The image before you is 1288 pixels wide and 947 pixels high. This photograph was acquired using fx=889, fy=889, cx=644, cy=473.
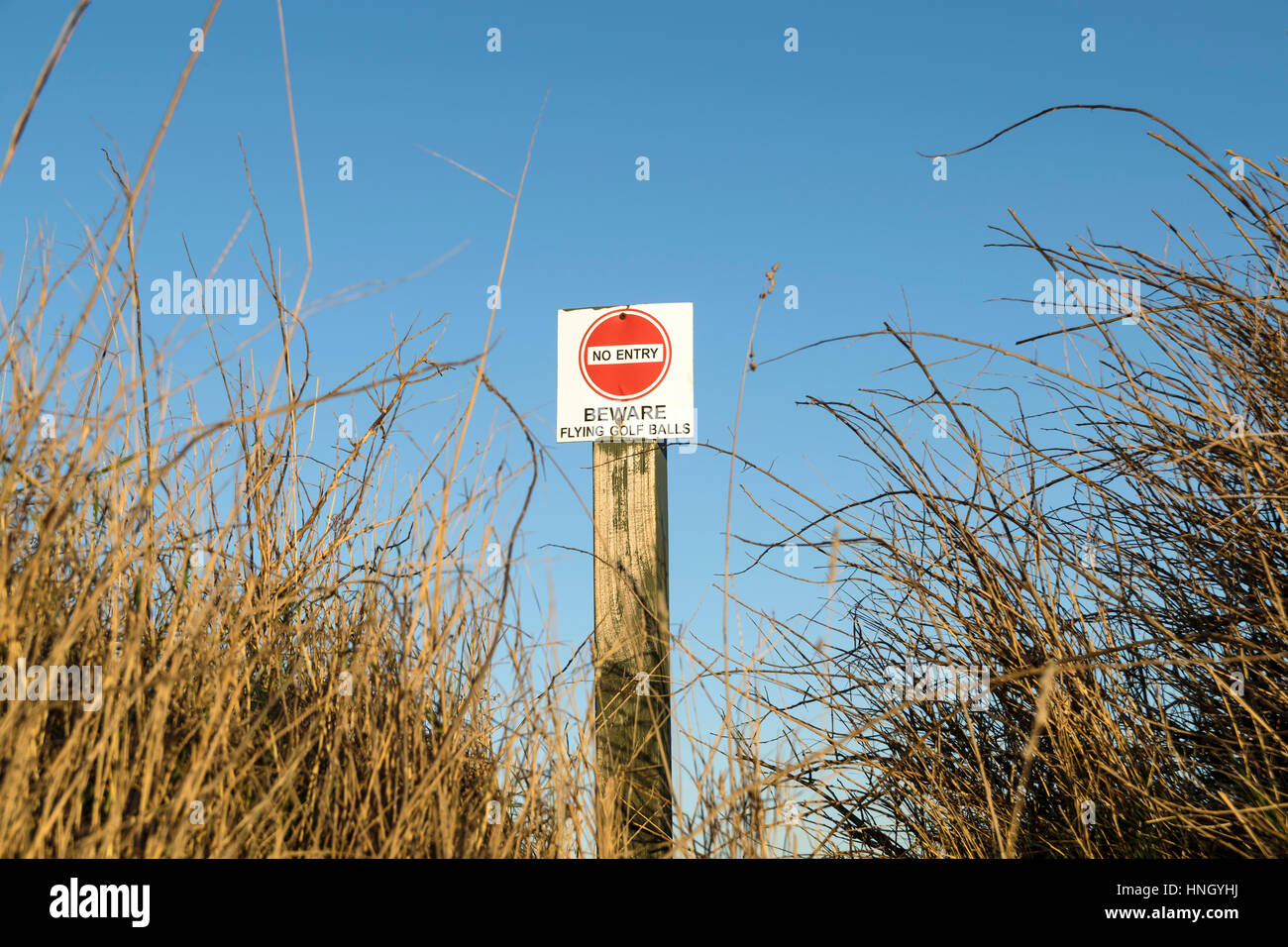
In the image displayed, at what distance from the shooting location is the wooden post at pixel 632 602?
3.22 meters

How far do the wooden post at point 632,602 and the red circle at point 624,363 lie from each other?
236mm

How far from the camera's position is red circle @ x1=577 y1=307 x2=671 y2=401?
376cm

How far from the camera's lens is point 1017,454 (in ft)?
8.84

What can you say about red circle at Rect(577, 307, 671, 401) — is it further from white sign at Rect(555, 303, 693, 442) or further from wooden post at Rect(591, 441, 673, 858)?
wooden post at Rect(591, 441, 673, 858)

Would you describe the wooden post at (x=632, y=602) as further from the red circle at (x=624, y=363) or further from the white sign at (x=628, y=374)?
the red circle at (x=624, y=363)

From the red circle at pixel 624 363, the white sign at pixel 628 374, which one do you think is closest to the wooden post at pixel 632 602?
the white sign at pixel 628 374

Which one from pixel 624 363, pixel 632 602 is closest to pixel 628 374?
pixel 624 363

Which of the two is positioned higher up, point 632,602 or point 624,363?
point 624,363

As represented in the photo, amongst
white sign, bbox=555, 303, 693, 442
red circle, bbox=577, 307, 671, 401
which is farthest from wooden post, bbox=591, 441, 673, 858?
red circle, bbox=577, 307, 671, 401

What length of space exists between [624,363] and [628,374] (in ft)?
0.18

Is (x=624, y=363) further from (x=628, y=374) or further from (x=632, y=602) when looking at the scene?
(x=632, y=602)

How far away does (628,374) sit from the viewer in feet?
12.4
